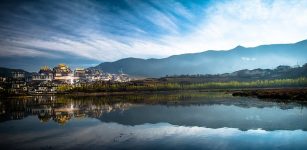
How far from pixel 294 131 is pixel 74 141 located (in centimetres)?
2288

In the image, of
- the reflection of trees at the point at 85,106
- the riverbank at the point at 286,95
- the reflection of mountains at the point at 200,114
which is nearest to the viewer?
the reflection of mountains at the point at 200,114

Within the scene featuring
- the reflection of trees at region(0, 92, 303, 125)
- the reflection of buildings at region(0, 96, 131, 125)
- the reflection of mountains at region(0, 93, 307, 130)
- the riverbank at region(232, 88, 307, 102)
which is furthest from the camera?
the riverbank at region(232, 88, 307, 102)

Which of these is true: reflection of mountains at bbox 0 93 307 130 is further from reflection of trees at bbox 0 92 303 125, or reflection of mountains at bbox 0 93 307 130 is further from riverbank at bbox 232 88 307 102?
riverbank at bbox 232 88 307 102

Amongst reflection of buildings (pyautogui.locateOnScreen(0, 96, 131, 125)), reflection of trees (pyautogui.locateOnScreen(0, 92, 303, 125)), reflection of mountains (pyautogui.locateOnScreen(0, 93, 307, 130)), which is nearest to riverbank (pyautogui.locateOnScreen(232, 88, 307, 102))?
reflection of trees (pyautogui.locateOnScreen(0, 92, 303, 125))

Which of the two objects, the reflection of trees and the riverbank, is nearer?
the reflection of trees

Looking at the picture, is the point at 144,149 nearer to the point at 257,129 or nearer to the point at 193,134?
the point at 193,134

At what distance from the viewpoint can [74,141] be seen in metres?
A: 27.9

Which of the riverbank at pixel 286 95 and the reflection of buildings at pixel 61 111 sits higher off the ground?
the riverbank at pixel 286 95

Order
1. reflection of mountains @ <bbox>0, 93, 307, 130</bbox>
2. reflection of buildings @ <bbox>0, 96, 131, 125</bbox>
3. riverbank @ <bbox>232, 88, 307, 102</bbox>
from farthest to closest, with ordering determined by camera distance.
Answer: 1. riverbank @ <bbox>232, 88, 307, 102</bbox>
2. reflection of buildings @ <bbox>0, 96, 131, 125</bbox>
3. reflection of mountains @ <bbox>0, 93, 307, 130</bbox>

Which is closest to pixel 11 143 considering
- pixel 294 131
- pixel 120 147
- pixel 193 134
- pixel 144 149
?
pixel 120 147

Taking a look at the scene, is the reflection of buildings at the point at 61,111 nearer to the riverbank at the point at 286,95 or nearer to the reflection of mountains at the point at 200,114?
the reflection of mountains at the point at 200,114

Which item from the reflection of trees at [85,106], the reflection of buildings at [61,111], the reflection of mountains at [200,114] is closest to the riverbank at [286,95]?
the reflection of trees at [85,106]

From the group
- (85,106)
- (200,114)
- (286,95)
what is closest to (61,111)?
(85,106)

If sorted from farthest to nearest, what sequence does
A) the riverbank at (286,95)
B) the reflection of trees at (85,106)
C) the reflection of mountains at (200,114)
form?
the riverbank at (286,95) → the reflection of trees at (85,106) → the reflection of mountains at (200,114)
